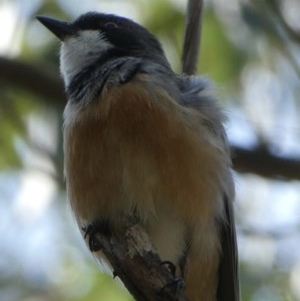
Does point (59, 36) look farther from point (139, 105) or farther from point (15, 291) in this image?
point (15, 291)

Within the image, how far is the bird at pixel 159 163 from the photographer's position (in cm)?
534

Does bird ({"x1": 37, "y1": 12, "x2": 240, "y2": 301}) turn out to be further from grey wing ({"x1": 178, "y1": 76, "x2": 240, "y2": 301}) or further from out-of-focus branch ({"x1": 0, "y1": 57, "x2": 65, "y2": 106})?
out-of-focus branch ({"x1": 0, "y1": 57, "x2": 65, "y2": 106})

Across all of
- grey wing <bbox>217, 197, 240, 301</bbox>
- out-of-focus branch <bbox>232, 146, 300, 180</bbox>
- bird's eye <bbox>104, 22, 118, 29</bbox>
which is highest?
bird's eye <bbox>104, 22, 118, 29</bbox>

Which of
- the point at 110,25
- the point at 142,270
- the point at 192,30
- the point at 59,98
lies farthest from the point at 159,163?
the point at 59,98

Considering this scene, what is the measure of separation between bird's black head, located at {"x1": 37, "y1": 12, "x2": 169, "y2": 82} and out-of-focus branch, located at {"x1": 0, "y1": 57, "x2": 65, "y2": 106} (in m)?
0.42

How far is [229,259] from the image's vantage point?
570cm

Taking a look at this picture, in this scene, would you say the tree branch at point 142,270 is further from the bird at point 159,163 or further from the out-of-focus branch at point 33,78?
the out-of-focus branch at point 33,78

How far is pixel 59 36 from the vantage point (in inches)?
250

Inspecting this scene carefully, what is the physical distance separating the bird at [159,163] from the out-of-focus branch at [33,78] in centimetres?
78

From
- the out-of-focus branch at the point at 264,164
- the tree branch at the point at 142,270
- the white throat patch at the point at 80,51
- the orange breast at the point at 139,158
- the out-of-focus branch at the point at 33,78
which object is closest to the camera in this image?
the tree branch at the point at 142,270

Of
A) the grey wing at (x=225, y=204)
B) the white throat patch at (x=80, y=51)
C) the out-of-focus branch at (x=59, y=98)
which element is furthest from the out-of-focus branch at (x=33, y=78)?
the grey wing at (x=225, y=204)

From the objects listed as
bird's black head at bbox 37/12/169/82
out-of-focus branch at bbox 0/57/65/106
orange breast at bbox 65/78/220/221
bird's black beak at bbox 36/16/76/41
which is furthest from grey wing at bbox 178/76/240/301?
out-of-focus branch at bbox 0/57/65/106

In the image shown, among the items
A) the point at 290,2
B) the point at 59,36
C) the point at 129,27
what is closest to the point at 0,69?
the point at 59,36

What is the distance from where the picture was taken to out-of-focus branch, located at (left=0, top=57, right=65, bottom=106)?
21.9ft
